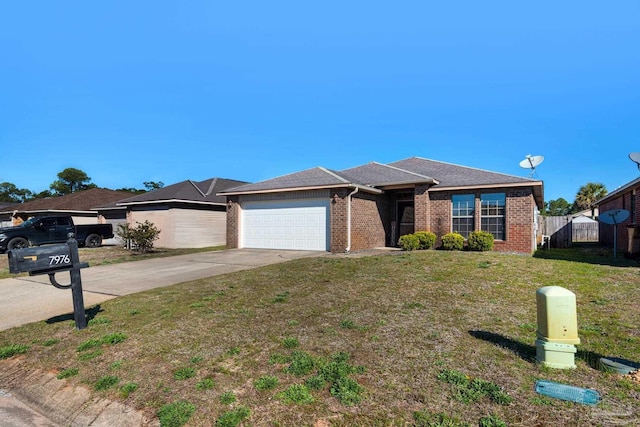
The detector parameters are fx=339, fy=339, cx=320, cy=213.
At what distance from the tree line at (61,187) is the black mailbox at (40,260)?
57.6 meters

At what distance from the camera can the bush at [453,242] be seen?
1316 centimetres

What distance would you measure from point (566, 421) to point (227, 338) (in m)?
3.63

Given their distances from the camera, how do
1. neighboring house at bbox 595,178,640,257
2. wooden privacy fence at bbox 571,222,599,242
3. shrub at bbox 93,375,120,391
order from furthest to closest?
1. wooden privacy fence at bbox 571,222,599,242
2. neighboring house at bbox 595,178,640,257
3. shrub at bbox 93,375,120,391

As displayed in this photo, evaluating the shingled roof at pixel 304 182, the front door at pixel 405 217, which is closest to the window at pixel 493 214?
the front door at pixel 405 217

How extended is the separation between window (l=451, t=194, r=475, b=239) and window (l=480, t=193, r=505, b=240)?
405 mm

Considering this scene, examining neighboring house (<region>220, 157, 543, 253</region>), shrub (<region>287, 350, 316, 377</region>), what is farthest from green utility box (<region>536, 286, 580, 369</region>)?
neighboring house (<region>220, 157, 543, 253</region>)

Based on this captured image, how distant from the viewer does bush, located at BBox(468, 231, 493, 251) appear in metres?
12.8

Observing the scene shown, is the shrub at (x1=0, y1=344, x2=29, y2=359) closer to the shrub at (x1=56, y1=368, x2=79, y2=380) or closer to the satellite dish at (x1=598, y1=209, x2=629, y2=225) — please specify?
the shrub at (x1=56, y1=368, x2=79, y2=380)

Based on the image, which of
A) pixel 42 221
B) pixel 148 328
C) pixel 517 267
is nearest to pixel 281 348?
pixel 148 328

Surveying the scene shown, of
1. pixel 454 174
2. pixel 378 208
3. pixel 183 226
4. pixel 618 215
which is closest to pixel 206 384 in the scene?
pixel 378 208

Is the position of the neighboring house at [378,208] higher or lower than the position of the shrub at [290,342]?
higher

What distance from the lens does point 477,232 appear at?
13.0 meters

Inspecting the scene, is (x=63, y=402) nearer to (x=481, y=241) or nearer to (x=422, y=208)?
(x=481, y=241)

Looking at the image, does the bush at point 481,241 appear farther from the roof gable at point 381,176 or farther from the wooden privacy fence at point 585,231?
the wooden privacy fence at point 585,231
